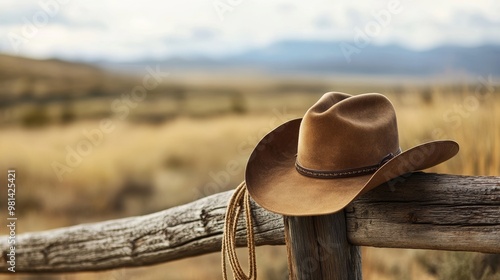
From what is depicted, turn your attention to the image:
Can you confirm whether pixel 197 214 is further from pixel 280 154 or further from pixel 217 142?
pixel 217 142

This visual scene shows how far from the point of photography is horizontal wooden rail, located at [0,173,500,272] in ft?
4.69

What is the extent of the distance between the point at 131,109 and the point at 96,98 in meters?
0.56

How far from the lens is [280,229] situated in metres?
1.73

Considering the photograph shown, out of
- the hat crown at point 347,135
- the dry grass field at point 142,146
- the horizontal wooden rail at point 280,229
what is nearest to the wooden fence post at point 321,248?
the horizontal wooden rail at point 280,229

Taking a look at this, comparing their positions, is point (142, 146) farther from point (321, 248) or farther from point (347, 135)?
point (347, 135)

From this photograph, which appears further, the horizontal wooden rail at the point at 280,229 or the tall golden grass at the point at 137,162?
the tall golden grass at the point at 137,162

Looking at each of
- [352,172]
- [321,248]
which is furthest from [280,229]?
[352,172]

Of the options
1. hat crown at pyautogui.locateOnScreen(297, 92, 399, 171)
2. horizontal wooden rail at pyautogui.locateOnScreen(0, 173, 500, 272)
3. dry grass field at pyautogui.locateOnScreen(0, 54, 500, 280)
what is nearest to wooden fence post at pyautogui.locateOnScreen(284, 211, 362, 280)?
horizontal wooden rail at pyautogui.locateOnScreen(0, 173, 500, 272)

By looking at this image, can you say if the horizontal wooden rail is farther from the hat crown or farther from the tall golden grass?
the tall golden grass

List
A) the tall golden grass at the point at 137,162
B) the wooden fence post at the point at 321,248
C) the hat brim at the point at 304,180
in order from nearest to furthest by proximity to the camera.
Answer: the hat brim at the point at 304,180
the wooden fence post at the point at 321,248
the tall golden grass at the point at 137,162

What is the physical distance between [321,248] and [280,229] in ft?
0.64

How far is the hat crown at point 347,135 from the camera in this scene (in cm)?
144

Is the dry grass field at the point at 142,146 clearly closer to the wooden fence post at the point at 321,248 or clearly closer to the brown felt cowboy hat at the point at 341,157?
the wooden fence post at the point at 321,248

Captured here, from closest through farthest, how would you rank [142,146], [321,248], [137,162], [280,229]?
[321,248] < [280,229] < [137,162] < [142,146]
